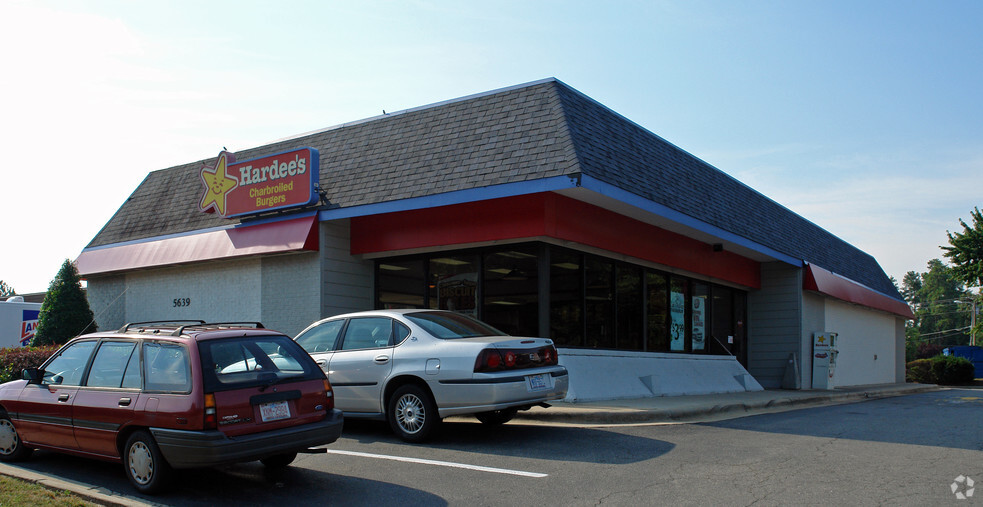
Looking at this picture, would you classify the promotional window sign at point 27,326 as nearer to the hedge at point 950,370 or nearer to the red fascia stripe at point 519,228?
the red fascia stripe at point 519,228

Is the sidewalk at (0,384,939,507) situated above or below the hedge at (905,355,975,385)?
above

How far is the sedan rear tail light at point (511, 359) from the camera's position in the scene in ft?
28.3

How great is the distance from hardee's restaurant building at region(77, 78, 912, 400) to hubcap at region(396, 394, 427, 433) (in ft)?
13.9

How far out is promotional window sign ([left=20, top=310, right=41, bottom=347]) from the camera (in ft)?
68.6

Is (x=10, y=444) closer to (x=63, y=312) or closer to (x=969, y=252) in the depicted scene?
(x=63, y=312)

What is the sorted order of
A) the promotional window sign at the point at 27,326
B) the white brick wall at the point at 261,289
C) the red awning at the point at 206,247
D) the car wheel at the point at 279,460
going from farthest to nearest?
the promotional window sign at the point at 27,326
the white brick wall at the point at 261,289
the red awning at the point at 206,247
the car wheel at the point at 279,460

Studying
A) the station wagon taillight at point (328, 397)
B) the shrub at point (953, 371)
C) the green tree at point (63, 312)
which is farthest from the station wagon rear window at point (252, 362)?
the shrub at point (953, 371)

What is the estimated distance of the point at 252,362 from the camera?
684 cm

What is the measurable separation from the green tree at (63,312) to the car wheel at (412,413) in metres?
12.0

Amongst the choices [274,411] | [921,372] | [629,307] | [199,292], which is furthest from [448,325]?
[921,372]

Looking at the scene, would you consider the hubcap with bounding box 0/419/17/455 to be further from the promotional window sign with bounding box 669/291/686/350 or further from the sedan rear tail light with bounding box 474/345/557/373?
the promotional window sign with bounding box 669/291/686/350

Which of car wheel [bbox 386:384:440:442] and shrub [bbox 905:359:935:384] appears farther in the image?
shrub [bbox 905:359:935:384]

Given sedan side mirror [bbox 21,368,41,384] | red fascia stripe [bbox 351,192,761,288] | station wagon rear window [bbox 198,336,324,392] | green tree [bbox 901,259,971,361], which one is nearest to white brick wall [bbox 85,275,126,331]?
red fascia stripe [bbox 351,192,761,288]

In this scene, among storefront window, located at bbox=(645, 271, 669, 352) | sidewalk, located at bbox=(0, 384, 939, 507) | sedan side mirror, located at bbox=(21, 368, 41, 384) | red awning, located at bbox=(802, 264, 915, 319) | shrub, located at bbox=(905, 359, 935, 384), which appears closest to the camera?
sedan side mirror, located at bbox=(21, 368, 41, 384)
